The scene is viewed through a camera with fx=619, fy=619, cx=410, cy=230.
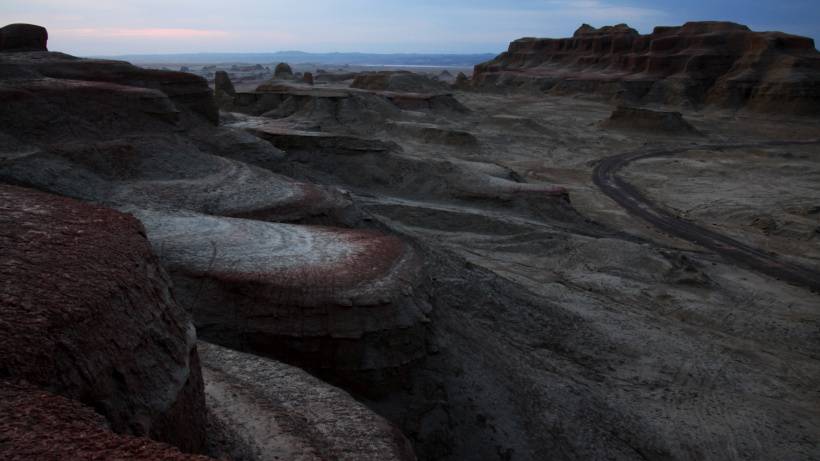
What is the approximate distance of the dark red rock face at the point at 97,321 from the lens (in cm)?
299

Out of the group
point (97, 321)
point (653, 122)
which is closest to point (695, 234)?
point (97, 321)

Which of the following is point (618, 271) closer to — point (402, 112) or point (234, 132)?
point (234, 132)

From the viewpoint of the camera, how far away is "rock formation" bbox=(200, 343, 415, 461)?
430cm

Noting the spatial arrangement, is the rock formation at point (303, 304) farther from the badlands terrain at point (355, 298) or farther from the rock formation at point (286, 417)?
the rock formation at point (286, 417)

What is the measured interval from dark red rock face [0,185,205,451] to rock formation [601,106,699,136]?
33188mm

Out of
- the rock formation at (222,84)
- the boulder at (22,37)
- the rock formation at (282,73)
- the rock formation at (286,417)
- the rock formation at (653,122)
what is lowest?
the rock formation at (286,417)

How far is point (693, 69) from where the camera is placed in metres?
42.1

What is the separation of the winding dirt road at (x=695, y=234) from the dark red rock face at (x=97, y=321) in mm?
13984

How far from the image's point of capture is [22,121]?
9484mm

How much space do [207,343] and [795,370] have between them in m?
8.92

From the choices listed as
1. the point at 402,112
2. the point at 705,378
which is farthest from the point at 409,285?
the point at 402,112

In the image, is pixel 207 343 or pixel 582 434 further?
pixel 582 434

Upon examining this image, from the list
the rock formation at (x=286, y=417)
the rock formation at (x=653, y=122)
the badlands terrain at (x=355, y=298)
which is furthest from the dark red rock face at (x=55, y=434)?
the rock formation at (x=653, y=122)

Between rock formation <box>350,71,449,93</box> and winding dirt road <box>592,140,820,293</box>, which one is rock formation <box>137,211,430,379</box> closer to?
winding dirt road <box>592,140,820,293</box>
